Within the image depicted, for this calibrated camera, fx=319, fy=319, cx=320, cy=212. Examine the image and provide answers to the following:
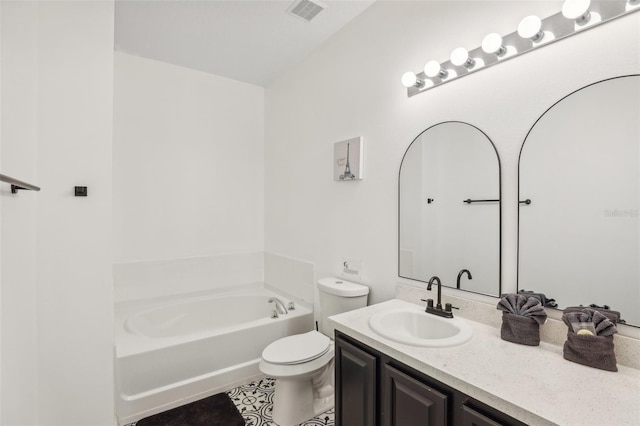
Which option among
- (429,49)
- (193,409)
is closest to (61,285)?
(193,409)

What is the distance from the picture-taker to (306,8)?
7.18 ft

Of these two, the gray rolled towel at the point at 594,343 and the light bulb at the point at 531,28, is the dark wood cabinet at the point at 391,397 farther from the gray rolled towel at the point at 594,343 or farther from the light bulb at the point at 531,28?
the light bulb at the point at 531,28

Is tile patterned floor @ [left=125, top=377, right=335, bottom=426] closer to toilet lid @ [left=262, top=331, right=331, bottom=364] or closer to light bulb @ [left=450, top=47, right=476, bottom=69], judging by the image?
toilet lid @ [left=262, top=331, right=331, bottom=364]

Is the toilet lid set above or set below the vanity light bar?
below

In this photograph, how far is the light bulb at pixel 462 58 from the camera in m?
1.58

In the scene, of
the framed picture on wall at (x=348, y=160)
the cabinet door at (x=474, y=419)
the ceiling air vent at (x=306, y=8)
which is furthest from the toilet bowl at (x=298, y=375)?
the ceiling air vent at (x=306, y=8)

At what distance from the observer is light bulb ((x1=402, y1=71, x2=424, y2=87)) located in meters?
1.83

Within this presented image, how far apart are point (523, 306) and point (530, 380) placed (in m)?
0.36

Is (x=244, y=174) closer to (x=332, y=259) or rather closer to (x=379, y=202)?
(x=332, y=259)

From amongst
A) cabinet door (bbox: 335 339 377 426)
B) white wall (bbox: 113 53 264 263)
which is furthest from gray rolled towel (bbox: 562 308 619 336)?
white wall (bbox: 113 53 264 263)

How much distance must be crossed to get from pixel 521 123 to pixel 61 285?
2442 millimetres

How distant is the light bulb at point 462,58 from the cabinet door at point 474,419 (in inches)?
59.3

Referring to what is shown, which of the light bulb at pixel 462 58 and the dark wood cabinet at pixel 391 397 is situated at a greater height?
the light bulb at pixel 462 58

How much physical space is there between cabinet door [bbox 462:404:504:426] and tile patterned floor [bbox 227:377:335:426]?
121 cm
